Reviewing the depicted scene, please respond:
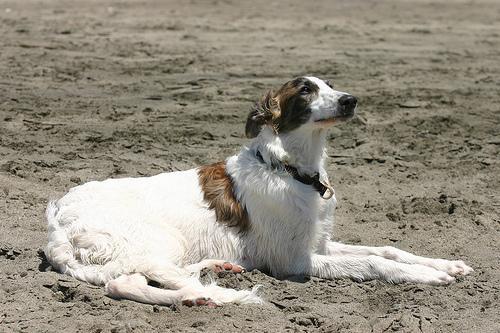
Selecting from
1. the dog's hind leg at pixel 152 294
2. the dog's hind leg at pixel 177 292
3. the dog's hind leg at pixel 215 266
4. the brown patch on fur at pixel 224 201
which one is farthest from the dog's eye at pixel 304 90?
the dog's hind leg at pixel 152 294

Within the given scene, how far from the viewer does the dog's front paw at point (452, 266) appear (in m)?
6.40

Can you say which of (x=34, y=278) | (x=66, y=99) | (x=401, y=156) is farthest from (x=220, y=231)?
(x=66, y=99)

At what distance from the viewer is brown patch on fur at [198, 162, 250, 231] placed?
21.4 feet

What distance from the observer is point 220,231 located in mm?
6480

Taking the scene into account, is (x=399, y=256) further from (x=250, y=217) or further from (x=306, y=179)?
(x=250, y=217)

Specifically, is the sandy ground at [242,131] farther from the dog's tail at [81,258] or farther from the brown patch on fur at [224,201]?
the brown patch on fur at [224,201]

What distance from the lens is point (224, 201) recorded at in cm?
654

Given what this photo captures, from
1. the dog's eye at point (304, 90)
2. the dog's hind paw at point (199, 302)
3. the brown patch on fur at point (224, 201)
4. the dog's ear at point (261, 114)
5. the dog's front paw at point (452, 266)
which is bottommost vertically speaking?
the dog's front paw at point (452, 266)

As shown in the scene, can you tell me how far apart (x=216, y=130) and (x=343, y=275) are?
4.20 metres

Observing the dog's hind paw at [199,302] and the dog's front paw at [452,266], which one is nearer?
the dog's hind paw at [199,302]

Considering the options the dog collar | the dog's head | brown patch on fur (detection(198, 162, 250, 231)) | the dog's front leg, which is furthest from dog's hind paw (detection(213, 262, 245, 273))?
the dog's head

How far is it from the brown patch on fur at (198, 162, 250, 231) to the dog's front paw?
1589 mm

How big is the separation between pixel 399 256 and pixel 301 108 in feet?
4.89

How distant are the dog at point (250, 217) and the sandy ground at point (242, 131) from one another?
22cm
